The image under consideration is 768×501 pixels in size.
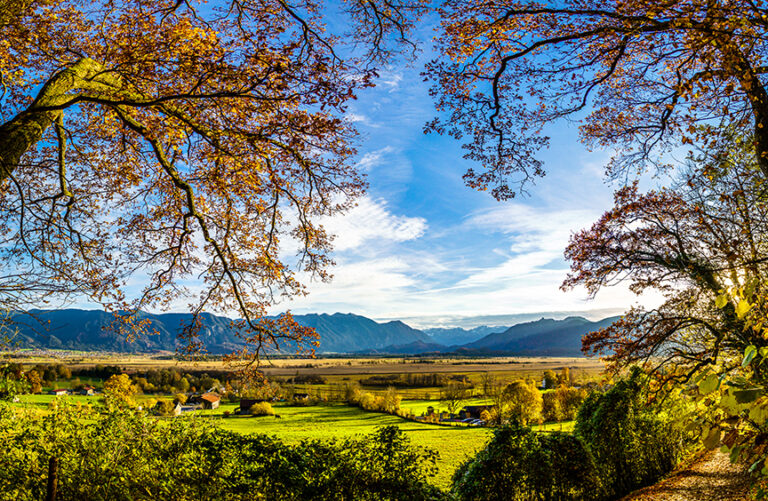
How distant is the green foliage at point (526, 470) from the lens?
23.2 ft

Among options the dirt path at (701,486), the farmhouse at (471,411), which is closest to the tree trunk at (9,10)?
the dirt path at (701,486)

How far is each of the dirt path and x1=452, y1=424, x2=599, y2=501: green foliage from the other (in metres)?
2.70

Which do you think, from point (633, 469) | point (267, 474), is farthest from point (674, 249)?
point (267, 474)

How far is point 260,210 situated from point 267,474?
5.18 metres

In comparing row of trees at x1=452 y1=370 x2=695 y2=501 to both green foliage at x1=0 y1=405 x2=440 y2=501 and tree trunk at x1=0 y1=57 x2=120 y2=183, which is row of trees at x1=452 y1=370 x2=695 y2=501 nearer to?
green foliage at x1=0 y1=405 x2=440 y2=501

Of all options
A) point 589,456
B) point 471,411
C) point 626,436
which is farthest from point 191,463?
point 471,411

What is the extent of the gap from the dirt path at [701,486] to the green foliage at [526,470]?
2.70m

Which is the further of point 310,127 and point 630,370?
point 630,370

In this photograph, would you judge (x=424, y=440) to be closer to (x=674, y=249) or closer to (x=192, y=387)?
(x=674, y=249)

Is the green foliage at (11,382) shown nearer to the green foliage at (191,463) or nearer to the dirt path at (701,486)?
the green foliage at (191,463)

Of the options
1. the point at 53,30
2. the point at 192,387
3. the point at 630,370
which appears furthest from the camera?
the point at 192,387

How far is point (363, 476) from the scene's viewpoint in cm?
570

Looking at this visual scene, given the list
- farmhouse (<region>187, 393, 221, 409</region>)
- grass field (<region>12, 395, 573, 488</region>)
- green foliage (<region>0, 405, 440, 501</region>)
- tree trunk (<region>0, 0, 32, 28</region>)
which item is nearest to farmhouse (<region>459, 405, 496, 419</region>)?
grass field (<region>12, 395, 573, 488</region>)

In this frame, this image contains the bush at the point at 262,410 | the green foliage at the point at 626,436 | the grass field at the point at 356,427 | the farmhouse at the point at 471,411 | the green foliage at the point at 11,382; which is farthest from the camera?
the bush at the point at 262,410
